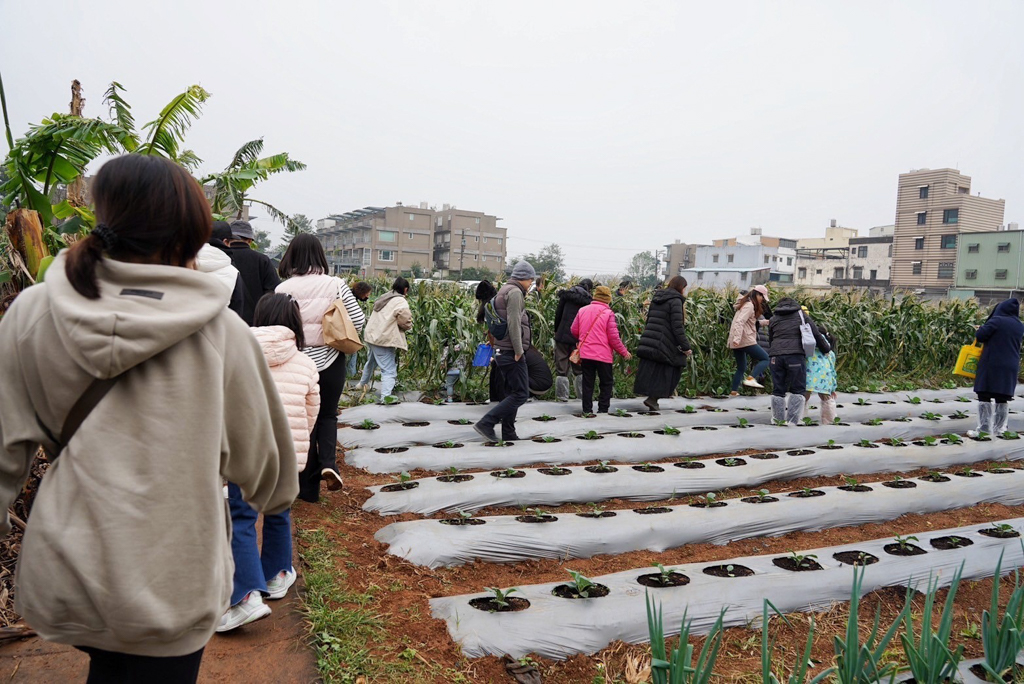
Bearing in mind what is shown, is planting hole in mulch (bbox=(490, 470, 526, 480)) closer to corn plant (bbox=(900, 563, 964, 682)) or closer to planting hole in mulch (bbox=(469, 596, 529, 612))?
planting hole in mulch (bbox=(469, 596, 529, 612))

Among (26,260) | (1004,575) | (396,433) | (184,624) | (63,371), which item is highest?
(26,260)

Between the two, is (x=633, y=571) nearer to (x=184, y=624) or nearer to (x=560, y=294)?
(x=184, y=624)

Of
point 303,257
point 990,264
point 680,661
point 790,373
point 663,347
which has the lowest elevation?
point 680,661

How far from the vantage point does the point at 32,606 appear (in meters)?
1.36

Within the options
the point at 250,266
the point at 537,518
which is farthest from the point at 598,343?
the point at 250,266

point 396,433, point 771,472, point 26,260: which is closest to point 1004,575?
point 771,472

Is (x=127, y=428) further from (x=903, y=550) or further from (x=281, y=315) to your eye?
(x=903, y=550)

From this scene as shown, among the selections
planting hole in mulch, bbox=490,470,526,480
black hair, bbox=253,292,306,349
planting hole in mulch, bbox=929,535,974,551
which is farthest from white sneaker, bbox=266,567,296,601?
planting hole in mulch, bbox=929,535,974,551

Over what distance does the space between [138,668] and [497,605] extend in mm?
2118

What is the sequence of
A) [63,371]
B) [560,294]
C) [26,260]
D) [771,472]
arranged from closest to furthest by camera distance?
[63,371], [26,260], [771,472], [560,294]

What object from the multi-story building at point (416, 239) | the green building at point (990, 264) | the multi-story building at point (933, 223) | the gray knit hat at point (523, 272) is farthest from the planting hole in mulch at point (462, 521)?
the multi-story building at point (416, 239)

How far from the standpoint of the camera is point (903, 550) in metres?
4.45

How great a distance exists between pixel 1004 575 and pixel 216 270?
543 cm

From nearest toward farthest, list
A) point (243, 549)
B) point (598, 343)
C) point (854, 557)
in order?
point (243, 549) → point (854, 557) → point (598, 343)
